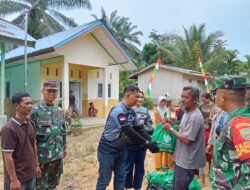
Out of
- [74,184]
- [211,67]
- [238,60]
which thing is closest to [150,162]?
[74,184]

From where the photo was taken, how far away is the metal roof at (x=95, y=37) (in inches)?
466

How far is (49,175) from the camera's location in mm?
3816

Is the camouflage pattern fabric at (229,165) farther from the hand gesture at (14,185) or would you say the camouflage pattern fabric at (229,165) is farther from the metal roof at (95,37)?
the metal roof at (95,37)

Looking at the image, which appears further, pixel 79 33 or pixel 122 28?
pixel 122 28

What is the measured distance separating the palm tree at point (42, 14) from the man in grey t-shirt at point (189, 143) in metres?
22.1

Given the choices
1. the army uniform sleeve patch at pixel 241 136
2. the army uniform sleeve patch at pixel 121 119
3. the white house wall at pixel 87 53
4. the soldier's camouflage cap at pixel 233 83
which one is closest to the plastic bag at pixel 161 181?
the army uniform sleeve patch at pixel 121 119

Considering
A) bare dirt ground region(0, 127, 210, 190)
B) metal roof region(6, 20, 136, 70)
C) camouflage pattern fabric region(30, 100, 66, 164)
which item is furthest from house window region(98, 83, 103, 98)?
camouflage pattern fabric region(30, 100, 66, 164)

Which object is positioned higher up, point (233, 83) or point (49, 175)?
point (233, 83)

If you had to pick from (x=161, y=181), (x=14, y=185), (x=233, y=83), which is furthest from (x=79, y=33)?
(x=233, y=83)

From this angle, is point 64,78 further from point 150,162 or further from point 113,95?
point 150,162

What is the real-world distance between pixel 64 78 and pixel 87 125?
238cm

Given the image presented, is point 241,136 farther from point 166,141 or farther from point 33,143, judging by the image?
point 33,143

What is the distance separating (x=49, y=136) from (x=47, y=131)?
76 mm

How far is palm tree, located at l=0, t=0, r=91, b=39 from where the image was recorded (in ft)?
78.7
